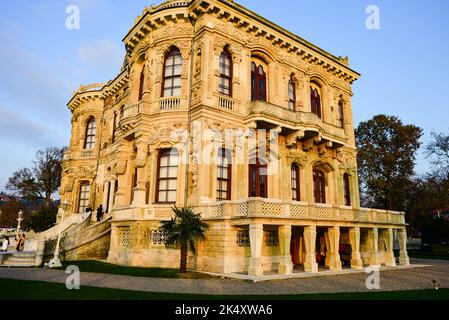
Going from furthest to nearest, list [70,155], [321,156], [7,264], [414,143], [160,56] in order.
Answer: [414,143]
[70,155]
[321,156]
[160,56]
[7,264]

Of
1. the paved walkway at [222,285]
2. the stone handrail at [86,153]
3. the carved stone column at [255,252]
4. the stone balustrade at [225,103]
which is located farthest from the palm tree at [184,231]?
the stone handrail at [86,153]

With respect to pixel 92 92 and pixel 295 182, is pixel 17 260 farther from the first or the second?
pixel 92 92

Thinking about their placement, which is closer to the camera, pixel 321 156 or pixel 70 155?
pixel 321 156

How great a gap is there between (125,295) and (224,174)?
9.38 metres

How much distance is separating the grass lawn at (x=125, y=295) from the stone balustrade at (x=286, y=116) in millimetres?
10470

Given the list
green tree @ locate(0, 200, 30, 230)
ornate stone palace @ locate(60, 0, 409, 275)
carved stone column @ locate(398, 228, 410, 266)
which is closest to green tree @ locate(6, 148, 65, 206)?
green tree @ locate(0, 200, 30, 230)

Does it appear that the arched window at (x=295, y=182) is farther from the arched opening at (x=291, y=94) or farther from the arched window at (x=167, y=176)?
the arched window at (x=167, y=176)

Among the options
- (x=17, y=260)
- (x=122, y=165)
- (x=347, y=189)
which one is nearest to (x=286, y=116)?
(x=347, y=189)

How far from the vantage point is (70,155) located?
92.8ft

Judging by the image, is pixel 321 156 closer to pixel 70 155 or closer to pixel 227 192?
pixel 227 192

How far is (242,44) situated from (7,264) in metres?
17.3

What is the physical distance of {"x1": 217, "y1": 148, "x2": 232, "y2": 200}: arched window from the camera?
1658 centimetres

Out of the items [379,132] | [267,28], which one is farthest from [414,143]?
[267,28]
